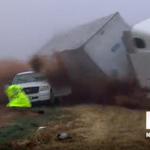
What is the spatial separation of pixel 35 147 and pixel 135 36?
17.5 ft

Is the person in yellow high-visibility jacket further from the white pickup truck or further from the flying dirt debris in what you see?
the flying dirt debris

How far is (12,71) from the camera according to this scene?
72.8 ft

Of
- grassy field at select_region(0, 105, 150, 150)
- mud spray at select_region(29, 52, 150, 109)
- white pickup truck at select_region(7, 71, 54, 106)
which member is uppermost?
grassy field at select_region(0, 105, 150, 150)

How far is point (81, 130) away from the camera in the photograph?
368 inches

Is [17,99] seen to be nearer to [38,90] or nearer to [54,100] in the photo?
[38,90]

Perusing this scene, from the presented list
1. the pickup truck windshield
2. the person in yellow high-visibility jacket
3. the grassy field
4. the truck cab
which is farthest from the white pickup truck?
the grassy field

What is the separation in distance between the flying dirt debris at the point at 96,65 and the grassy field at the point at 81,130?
1549mm

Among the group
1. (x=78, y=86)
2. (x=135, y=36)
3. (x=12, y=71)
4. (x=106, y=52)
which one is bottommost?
(x=12, y=71)

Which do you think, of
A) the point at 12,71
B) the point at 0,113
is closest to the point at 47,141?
the point at 0,113

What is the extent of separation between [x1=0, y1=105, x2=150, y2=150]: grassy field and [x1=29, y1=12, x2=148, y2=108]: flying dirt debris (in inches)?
61.0

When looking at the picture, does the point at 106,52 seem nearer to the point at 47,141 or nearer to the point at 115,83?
the point at 115,83

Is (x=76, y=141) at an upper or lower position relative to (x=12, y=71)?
upper

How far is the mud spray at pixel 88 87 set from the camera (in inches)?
533

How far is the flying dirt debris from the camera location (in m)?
14.0
